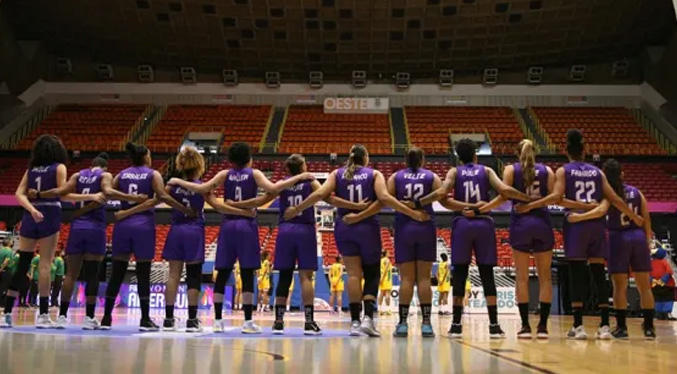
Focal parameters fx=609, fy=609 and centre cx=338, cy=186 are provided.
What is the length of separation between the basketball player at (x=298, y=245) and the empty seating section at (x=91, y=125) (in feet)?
73.6

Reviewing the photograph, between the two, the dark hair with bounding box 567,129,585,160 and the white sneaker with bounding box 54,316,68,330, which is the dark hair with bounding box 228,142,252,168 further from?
the dark hair with bounding box 567,129,585,160

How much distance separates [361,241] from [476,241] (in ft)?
4.15

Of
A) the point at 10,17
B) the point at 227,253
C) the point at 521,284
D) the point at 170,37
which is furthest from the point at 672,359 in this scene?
the point at 10,17

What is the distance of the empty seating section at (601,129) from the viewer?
26.8 meters

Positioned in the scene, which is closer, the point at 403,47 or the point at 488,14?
the point at 488,14

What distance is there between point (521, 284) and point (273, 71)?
84.7 ft

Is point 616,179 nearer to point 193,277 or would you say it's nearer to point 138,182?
point 193,277

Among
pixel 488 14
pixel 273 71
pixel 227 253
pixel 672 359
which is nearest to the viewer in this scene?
pixel 672 359

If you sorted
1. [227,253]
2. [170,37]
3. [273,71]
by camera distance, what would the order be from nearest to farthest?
1. [227,253]
2. [170,37]
3. [273,71]

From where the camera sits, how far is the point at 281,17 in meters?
27.0

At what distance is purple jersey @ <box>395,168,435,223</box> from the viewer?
6.79m

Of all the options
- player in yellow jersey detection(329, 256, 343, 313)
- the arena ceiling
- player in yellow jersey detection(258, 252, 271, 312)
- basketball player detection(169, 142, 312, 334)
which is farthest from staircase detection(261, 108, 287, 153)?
basketball player detection(169, 142, 312, 334)

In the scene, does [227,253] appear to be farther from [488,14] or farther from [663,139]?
[663,139]

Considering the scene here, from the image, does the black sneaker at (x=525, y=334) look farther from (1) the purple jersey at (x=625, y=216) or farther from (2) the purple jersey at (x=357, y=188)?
(2) the purple jersey at (x=357, y=188)
